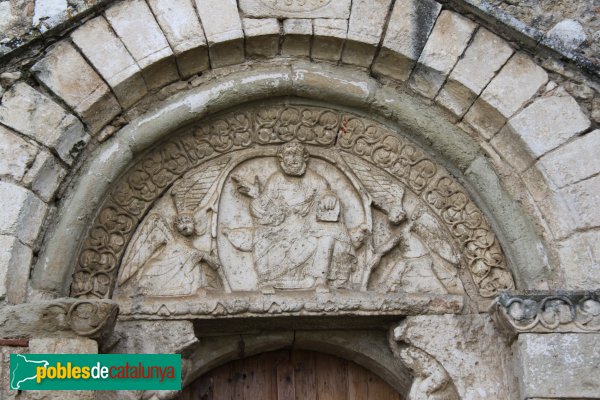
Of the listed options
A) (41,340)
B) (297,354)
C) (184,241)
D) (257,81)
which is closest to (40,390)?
(41,340)

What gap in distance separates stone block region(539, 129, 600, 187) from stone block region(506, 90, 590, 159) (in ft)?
0.12

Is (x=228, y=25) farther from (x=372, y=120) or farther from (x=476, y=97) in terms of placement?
(x=476, y=97)

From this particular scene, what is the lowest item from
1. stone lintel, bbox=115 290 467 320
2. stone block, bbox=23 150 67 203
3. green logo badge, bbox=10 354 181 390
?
green logo badge, bbox=10 354 181 390

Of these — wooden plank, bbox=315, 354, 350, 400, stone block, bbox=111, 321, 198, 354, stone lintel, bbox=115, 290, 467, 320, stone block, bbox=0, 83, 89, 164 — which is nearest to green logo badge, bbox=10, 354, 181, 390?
stone block, bbox=111, 321, 198, 354

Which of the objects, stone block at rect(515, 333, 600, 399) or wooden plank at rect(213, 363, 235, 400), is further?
wooden plank at rect(213, 363, 235, 400)

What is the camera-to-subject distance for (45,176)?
4.09 meters

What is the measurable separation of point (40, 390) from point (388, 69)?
7.54 ft

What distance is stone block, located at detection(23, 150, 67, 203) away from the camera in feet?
13.2

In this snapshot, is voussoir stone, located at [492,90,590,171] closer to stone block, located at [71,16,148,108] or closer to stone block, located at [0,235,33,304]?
stone block, located at [71,16,148,108]

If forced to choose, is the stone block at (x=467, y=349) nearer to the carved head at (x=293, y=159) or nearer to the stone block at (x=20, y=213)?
the carved head at (x=293, y=159)

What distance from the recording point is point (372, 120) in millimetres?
4656

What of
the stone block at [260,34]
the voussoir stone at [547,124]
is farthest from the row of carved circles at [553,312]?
the stone block at [260,34]

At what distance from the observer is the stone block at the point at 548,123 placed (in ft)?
13.9

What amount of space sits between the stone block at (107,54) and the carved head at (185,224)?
678 millimetres
